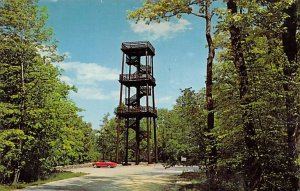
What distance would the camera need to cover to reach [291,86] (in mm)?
8586

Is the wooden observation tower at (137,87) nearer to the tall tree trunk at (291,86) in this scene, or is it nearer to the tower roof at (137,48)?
the tower roof at (137,48)

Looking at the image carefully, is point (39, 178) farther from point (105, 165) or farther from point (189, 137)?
point (105, 165)

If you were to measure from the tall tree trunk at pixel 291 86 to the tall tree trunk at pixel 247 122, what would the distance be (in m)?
0.90

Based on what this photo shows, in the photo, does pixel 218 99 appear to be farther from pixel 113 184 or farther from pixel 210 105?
pixel 113 184

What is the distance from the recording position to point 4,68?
17859 millimetres

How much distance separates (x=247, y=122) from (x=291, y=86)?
4.73 feet

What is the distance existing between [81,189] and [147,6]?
807cm

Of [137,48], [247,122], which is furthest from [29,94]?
[137,48]

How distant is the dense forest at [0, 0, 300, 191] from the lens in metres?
9.04

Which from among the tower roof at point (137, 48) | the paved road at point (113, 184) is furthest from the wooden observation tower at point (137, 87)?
the paved road at point (113, 184)

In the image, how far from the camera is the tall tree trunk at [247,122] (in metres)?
9.20

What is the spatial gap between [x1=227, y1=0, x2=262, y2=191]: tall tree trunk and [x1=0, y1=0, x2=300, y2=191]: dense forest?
1.1 inches

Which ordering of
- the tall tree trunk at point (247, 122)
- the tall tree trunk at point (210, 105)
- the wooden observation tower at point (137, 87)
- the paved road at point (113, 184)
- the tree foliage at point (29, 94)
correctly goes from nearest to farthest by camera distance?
1. the tall tree trunk at point (247, 122)
2. the tall tree trunk at point (210, 105)
3. the paved road at point (113, 184)
4. the tree foliage at point (29, 94)
5. the wooden observation tower at point (137, 87)

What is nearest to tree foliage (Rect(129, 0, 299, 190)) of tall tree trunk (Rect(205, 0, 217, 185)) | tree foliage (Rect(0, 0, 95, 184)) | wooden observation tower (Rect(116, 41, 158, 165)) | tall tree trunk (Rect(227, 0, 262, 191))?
tall tree trunk (Rect(227, 0, 262, 191))
